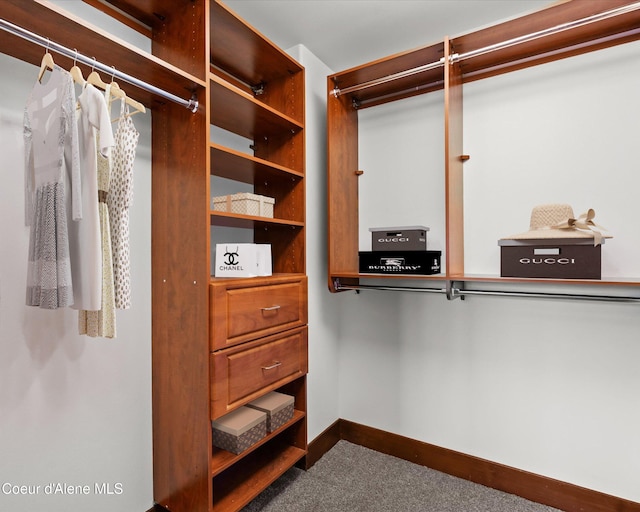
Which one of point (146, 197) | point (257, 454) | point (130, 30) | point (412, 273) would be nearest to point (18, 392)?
point (146, 197)

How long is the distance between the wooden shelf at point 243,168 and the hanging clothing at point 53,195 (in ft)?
1.67

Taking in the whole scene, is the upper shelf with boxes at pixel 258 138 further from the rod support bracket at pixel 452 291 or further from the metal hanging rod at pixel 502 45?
the rod support bracket at pixel 452 291

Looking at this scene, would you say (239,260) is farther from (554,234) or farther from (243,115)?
(554,234)

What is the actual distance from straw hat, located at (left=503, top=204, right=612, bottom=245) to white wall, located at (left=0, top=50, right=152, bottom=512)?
1684mm

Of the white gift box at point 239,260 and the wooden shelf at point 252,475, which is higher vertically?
the white gift box at point 239,260

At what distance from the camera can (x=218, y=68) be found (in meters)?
1.89

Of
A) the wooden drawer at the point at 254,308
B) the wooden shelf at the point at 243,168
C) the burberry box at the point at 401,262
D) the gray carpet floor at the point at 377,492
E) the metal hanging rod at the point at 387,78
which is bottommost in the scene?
the gray carpet floor at the point at 377,492

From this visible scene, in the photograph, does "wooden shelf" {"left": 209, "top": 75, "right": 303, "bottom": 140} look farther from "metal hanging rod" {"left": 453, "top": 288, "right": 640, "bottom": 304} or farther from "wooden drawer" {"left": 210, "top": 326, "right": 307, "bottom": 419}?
"metal hanging rod" {"left": 453, "top": 288, "right": 640, "bottom": 304}

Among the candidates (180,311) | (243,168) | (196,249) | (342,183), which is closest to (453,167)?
(342,183)

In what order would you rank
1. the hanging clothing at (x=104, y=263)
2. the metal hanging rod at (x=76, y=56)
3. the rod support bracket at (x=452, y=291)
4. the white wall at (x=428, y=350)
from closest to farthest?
the metal hanging rod at (x=76, y=56)
the hanging clothing at (x=104, y=263)
the white wall at (x=428, y=350)
the rod support bracket at (x=452, y=291)

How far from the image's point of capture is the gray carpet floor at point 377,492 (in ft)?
5.82

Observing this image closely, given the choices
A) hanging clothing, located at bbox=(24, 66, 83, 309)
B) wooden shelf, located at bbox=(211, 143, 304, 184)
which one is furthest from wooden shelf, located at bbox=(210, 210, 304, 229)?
hanging clothing, located at bbox=(24, 66, 83, 309)

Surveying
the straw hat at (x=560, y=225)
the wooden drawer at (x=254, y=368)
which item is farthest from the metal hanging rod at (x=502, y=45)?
the wooden drawer at (x=254, y=368)

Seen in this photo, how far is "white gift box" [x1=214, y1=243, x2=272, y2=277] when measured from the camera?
161 cm
